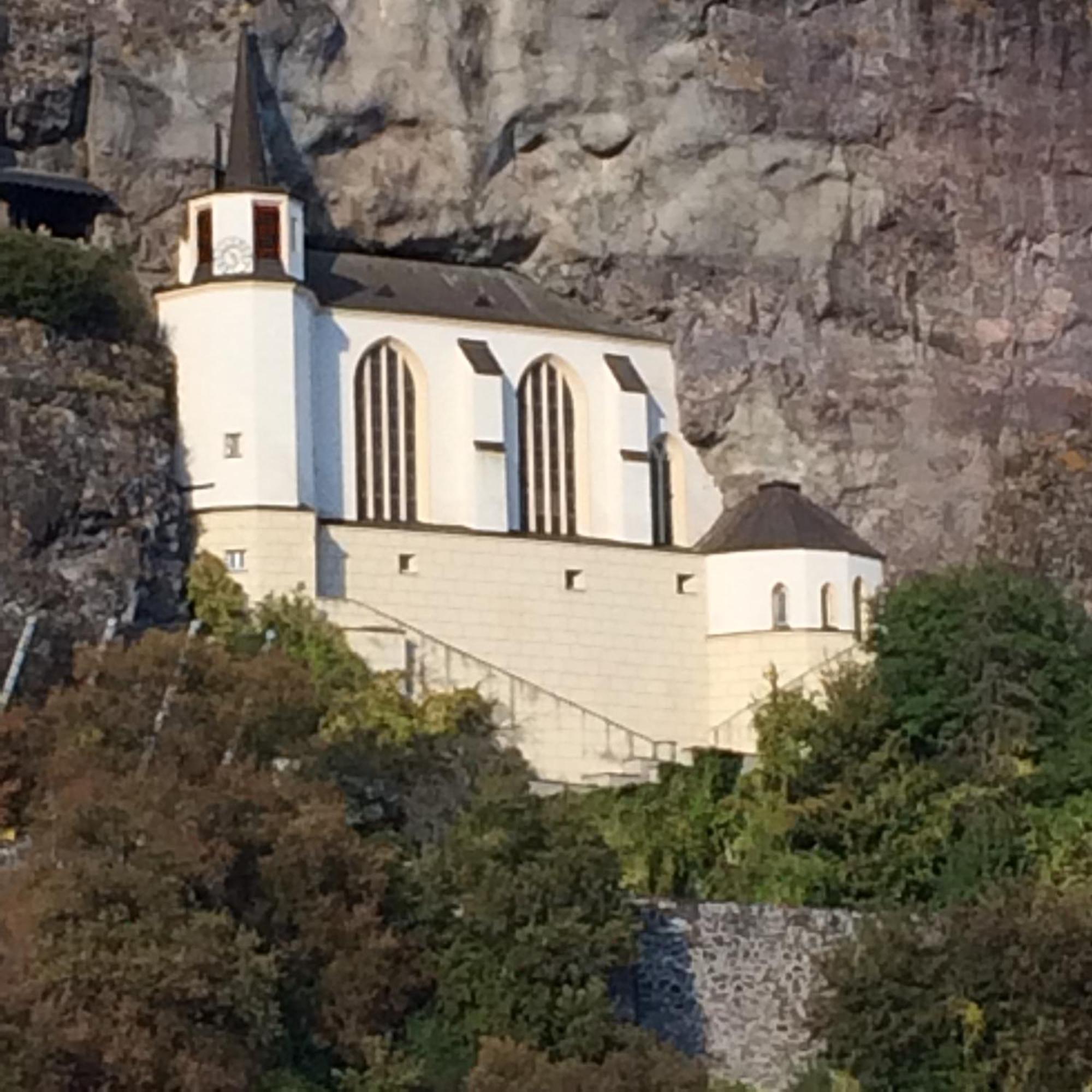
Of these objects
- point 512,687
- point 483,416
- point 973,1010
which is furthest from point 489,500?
point 973,1010

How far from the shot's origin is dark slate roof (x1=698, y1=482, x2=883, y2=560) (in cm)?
8138

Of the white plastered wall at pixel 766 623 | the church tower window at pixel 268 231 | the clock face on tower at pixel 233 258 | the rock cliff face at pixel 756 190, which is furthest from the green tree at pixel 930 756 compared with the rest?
the clock face on tower at pixel 233 258

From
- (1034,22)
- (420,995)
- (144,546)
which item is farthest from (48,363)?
(1034,22)

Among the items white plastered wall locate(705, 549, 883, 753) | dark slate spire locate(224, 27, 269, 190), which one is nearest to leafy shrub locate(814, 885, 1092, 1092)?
white plastered wall locate(705, 549, 883, 753)

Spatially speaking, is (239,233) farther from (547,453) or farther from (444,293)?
(547,453)

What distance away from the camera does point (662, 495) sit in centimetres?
8325

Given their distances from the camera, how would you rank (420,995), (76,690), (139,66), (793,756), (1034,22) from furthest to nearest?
(1034,22)
(139,66)
(793,756)
(76,690)
(420,995)

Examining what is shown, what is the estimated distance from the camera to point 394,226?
8238cm

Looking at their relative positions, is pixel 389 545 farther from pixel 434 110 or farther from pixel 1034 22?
pixel 1034 22

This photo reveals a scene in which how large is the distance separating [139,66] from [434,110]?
5181mm

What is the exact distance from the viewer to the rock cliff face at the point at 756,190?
8200 cm

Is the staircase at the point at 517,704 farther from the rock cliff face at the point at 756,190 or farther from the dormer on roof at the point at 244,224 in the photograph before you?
the rock cliff face at the point at 756,190

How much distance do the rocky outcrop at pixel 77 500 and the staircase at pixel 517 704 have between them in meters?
3.20

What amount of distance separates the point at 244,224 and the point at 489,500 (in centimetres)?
615
